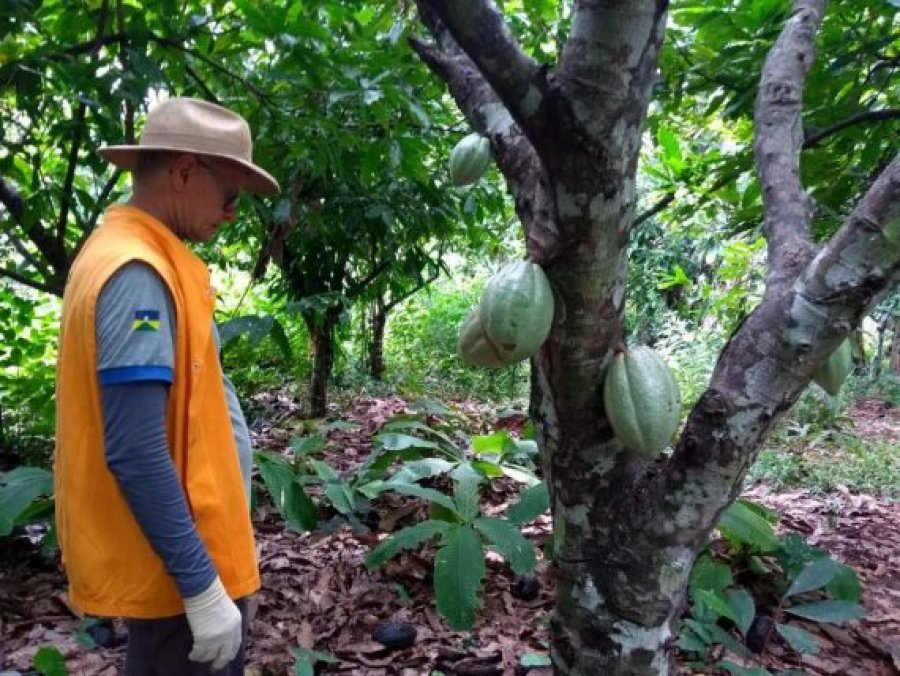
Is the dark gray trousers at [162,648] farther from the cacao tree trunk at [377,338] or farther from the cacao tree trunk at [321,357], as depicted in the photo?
the cacao tree trunk at [377,338]

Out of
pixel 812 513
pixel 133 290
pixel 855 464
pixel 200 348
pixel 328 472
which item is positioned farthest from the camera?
pixel 855 464

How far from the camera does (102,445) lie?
1.21 m

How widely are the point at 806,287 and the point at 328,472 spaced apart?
68.8 inches

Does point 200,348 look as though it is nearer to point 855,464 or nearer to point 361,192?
point 361,192

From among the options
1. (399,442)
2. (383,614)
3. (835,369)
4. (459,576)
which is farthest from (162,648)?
(399,442)

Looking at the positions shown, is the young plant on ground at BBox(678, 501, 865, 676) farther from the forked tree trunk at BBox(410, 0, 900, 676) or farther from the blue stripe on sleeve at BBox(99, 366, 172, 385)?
the blue stripe on sleeve at BBox(99, 366, 172, 385)

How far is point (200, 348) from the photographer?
1245mm

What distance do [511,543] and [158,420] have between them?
103cm

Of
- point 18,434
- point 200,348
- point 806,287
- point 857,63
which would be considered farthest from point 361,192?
point 806,287

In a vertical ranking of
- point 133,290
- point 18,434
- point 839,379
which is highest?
point 133,290

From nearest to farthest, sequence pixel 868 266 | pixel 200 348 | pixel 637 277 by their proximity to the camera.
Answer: pixel 868 266
pixel 200 348
pixel 637 277

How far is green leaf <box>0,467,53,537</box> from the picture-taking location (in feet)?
5.64

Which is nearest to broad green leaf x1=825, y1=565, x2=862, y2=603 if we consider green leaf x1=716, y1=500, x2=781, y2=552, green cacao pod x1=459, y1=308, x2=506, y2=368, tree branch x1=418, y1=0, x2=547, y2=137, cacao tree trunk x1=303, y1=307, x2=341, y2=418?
green leaf x1=716, y1=500, x2=781, y2=552

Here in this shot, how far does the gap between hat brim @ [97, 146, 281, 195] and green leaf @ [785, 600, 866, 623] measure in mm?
1541
